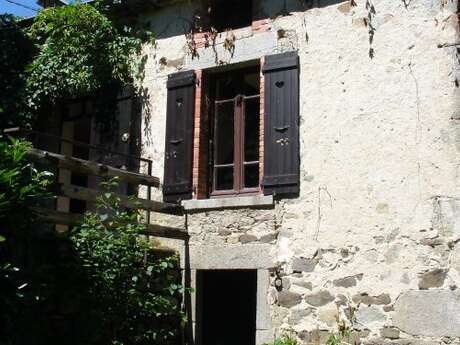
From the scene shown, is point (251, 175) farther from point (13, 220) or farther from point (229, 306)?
point (13, 220)

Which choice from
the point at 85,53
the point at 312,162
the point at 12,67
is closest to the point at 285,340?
the point at 312,162

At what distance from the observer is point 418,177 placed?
620 centimetres

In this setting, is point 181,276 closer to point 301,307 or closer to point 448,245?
point 301,307

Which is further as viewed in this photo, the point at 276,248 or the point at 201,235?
the point at 201,235

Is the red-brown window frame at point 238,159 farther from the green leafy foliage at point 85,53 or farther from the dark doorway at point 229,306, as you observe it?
the green leafy foliage at point 85,53

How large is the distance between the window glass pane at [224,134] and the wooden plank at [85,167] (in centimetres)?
80

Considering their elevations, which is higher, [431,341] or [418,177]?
[418,177]

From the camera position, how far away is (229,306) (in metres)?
7.89

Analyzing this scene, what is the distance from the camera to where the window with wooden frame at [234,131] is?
24.3 ft

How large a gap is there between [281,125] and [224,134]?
96 centimetres

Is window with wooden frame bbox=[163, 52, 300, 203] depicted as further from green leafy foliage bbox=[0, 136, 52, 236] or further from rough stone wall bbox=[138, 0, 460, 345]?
green leafy foliage bbox=[0, 136, 52, 236]

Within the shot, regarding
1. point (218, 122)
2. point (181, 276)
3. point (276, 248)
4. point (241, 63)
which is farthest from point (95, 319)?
point (241, 63)

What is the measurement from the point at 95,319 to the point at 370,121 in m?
3.34

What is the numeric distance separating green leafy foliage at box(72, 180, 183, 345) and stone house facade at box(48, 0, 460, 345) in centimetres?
54
